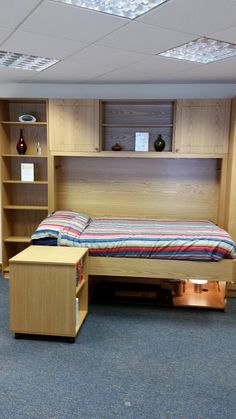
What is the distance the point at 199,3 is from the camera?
1.86 m

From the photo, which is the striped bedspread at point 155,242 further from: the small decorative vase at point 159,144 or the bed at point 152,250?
the small decorative vase at point 159,144

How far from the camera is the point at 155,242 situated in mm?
3287

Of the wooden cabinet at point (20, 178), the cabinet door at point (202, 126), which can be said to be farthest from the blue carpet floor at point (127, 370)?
the cabinet door at point (202, 126)

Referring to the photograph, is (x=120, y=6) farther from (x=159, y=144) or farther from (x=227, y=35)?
(x=159, y=144)

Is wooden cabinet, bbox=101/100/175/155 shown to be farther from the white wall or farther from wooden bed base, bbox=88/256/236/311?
wooden bed base, bbox=88/256/236/311

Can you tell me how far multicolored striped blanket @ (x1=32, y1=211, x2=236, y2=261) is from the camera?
322cm

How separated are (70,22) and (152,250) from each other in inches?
80.9

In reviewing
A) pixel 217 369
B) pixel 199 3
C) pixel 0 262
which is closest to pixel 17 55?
pixel 199 3

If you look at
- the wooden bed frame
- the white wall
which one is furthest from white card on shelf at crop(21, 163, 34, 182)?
the white wall

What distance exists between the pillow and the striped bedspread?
1.9 inches

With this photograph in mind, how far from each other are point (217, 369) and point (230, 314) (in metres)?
1.05

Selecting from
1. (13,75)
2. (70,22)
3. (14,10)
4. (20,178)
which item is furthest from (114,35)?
(20,178)

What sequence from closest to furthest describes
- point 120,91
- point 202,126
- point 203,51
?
point 203,51 → point 202,126 → point 120,91

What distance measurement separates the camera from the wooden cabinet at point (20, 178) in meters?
4.17
